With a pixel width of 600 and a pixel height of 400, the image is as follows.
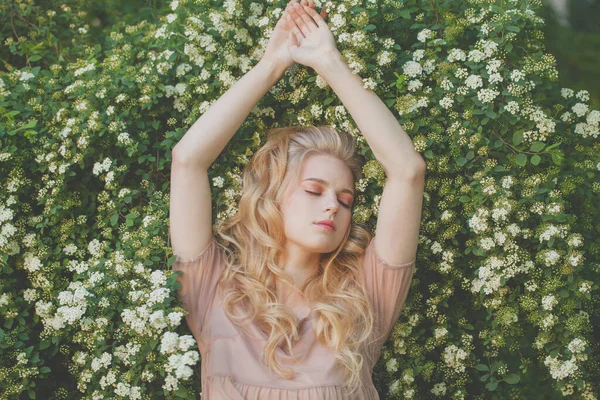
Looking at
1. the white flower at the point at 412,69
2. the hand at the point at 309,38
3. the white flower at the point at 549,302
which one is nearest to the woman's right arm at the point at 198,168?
the hand at the point at 309,38

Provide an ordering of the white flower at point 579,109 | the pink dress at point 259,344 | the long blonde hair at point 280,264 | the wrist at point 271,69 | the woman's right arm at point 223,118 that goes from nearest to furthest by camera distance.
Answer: the pink dress at point 259,344 → the long blonde hair at point 280,264 → the woman's right arm at point 223,118 → the wrist at point 271,69 → the white flower at point 579,109

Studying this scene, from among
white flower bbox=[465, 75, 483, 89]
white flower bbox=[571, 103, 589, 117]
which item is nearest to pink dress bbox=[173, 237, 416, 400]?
white flower bbox=[465, 75, 483, 89]

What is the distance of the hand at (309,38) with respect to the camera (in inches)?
113

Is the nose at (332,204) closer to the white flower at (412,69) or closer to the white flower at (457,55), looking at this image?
the white flower at (412,69)

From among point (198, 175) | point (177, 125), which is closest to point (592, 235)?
point (198, 175)

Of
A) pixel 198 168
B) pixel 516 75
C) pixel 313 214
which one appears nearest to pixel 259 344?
pixel 313 214

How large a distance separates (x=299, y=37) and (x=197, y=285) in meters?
1.08

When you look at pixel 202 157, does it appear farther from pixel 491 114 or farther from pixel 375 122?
pixel 491 114

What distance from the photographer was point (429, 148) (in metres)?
2.91

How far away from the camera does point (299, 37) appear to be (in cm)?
299

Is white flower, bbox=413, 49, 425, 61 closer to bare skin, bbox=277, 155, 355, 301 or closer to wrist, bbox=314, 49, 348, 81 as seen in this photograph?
wrist, bbox=314, 49, 348, 81

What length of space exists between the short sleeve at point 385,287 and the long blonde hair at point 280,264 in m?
0.05

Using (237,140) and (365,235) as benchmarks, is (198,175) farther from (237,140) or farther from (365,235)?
(365,235)

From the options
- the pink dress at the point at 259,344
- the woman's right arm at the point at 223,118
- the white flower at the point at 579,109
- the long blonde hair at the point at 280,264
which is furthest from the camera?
the white flower at the point at 579,109
